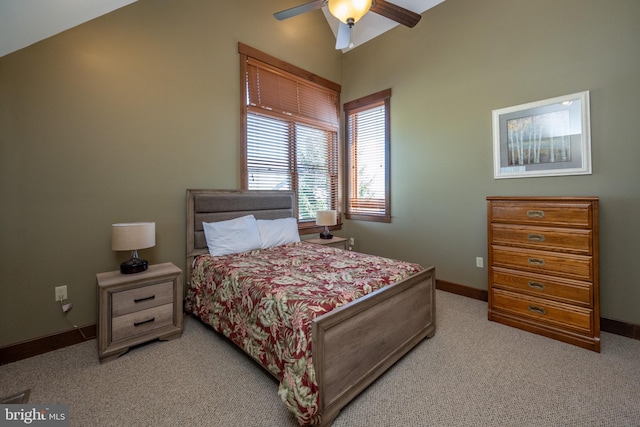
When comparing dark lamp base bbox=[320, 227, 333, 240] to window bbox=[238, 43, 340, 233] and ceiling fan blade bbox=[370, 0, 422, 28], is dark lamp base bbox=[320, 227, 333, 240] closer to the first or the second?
window bbox=[238, 43, 340, 233]

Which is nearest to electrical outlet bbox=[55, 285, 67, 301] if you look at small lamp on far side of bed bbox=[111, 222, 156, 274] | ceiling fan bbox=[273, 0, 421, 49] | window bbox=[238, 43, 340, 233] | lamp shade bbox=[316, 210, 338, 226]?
small lamp on far side of bed bbox=[111, 222, 156, 274]

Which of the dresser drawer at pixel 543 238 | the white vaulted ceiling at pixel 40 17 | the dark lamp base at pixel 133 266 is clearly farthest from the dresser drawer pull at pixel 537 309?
the white vaulted ceiling at pixel 40 17

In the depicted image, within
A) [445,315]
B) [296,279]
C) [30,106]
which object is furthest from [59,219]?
[445,315]

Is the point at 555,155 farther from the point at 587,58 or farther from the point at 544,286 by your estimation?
the point at 544,286

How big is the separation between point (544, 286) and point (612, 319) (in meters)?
0.69

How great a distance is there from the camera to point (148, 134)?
2.72m

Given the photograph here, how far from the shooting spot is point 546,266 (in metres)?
2.39

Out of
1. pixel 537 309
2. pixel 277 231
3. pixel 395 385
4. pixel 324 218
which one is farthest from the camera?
pixel 324 218

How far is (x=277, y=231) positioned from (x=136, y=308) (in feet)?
5.16

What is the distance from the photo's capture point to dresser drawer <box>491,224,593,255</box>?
7.24ft

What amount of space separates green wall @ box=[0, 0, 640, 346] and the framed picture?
3.3 inches

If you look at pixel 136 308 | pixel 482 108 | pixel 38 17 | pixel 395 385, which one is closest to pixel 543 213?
pixel 482 108

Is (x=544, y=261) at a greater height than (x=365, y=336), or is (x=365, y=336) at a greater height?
(x=544, y=261)

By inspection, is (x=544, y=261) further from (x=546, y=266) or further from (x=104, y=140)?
(x=104, y=140)
